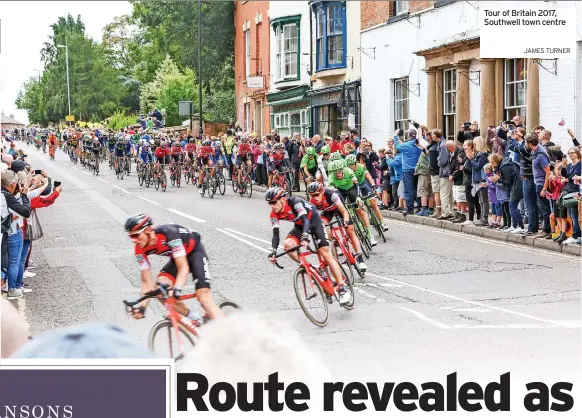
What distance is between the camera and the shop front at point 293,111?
33.6 metres

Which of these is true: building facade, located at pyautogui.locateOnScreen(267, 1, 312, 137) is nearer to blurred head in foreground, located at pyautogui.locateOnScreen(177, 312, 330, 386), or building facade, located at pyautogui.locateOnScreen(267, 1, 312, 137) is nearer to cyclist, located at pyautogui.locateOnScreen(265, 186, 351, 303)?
cyclist, located at pyautogui.locateOnScreen(265, 186, 351, 303)

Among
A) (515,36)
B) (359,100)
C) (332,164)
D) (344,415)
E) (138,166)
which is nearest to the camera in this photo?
(344,415)

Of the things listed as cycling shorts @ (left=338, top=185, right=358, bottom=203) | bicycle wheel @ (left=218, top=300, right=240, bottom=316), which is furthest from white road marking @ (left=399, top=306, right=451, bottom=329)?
cycling shorts @ (left=338, top=185, right=358, bottom=203)

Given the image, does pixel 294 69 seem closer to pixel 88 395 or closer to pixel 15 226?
pixel 15 226

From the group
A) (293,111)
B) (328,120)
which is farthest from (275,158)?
(293,111)

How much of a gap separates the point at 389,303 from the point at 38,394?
7044mm

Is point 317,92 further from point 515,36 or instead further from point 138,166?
point 515,36

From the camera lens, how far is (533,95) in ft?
64.8

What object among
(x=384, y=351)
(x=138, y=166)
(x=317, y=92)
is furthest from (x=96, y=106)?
(x=317, y=92)

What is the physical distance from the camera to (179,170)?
24406 millimetres

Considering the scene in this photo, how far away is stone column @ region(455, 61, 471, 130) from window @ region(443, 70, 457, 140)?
659 mm

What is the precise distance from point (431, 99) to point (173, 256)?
1797 cm

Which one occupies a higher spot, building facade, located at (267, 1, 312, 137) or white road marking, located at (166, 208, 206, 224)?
building facade, located at (267, 1, 312, 137)

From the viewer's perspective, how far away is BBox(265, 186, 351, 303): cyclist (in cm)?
927
